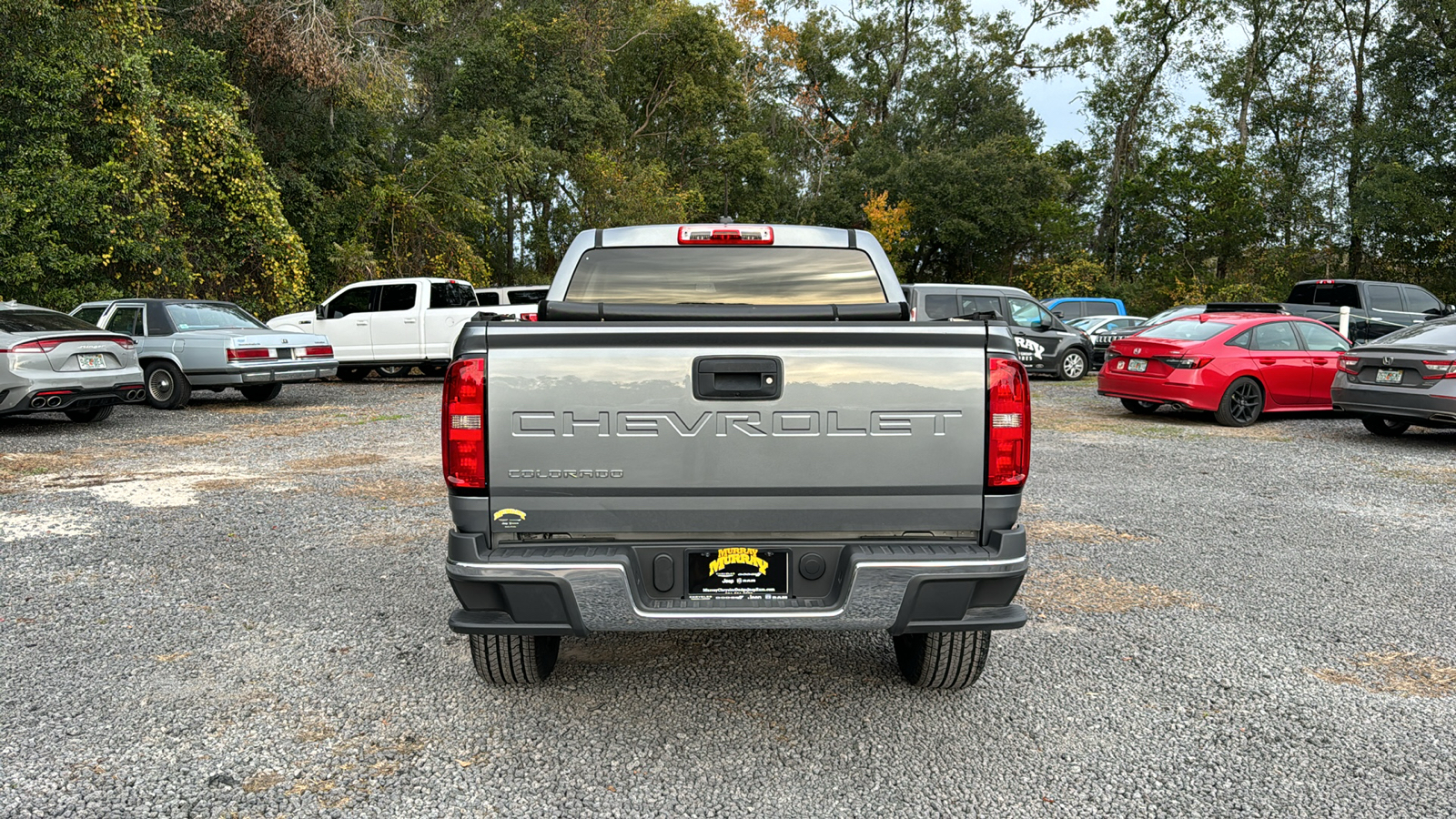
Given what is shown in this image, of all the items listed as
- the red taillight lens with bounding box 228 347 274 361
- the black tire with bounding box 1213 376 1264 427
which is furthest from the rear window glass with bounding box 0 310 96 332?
the black tire with bounding box 1213 376 1264 427

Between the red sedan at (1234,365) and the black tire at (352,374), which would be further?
the black tire at (352,374)

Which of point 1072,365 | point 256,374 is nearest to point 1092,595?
point 256,374

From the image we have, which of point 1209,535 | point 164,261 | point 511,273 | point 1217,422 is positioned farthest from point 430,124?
point 1209,535

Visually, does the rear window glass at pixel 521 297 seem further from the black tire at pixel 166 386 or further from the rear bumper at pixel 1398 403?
the rear bumper at pixel 1398 403

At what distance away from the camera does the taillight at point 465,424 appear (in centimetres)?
324

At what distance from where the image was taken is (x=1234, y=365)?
13266mm

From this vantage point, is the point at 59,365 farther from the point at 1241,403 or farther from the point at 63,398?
the point at 1241,403

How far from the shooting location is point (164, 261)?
18.2 metres

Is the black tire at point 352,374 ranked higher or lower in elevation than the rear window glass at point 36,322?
lower

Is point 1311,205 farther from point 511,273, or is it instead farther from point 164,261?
point 164,261

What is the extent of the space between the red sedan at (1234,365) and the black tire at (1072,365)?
22.9 feet

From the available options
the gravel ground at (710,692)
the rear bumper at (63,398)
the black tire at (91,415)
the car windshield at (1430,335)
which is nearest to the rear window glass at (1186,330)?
the car windshield at (1430,335)

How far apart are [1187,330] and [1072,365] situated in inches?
Answer: 301

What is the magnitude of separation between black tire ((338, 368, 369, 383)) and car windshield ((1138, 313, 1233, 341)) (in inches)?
583
